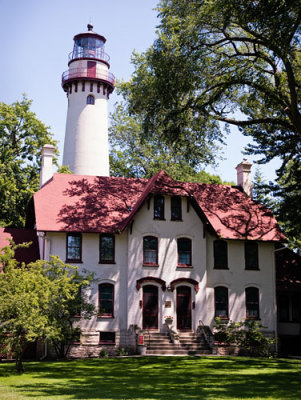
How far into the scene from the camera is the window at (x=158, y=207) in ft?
101

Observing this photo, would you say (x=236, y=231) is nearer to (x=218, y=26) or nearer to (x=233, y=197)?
(x=233, y=197)

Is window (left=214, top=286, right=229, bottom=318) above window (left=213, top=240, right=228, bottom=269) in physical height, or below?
below

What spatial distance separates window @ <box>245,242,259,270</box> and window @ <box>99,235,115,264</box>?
7.70 m

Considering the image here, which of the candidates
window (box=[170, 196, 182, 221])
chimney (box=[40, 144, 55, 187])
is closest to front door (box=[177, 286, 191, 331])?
window (box=[170, 196, 182, 221])

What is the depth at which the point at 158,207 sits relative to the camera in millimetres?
30734

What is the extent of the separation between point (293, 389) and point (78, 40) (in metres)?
32.3

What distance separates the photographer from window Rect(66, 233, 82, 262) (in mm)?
29203

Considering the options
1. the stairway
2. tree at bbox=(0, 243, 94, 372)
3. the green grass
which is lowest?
the green grass

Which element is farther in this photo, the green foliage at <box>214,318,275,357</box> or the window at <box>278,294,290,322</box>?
the window at <box>278,294,290,322</box>

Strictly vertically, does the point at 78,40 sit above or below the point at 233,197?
above

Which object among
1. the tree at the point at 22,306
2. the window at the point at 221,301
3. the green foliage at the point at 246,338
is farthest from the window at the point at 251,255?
the tree at the point at 22,306

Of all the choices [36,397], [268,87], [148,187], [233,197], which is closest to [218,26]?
[268,87]

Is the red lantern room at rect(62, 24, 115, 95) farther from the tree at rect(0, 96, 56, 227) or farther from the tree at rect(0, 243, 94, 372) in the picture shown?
the tree at rect(0, 243, 94, 372)

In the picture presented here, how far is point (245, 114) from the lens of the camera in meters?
28.5
